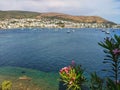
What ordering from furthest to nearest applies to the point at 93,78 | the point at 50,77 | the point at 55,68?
the point at 55,68, the point at 50,77, the point at 93,78

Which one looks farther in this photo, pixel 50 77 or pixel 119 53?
pixel 50 77

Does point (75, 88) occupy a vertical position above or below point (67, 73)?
below

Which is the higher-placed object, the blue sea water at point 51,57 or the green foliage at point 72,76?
the green foliage at point 72,76

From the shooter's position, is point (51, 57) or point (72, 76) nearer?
point (72, 76)

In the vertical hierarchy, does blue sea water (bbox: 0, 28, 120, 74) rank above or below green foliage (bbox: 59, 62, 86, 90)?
below

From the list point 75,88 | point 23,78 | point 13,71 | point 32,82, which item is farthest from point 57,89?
point 13,71

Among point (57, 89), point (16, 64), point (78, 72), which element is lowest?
point (16, 64)

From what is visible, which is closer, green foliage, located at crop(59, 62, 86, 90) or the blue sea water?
green foliage, located at crop(59, 62, 86, 90)

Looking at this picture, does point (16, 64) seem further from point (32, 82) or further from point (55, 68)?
point (32, 82)

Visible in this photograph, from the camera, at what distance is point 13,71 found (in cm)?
5125

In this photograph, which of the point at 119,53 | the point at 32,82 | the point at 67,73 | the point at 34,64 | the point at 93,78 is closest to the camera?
the point at 119,53

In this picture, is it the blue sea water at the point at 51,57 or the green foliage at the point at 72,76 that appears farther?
the blue sea water at the point at 51,57

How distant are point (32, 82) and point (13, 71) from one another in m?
11.7

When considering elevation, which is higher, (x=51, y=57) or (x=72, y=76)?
(x=72, y=76)
